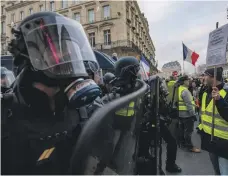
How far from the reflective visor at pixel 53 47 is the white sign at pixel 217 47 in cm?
197

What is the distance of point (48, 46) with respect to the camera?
106cm

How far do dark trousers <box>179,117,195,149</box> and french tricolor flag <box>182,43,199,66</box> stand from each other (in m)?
4.96

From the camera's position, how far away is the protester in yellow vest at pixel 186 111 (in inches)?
197

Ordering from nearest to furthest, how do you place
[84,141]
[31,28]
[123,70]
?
[84,141] → [31,28] → [123,70]

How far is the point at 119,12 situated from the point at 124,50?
475cm

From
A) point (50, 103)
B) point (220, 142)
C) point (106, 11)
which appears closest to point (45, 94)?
point (50, 103)

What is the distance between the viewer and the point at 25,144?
2.70ft

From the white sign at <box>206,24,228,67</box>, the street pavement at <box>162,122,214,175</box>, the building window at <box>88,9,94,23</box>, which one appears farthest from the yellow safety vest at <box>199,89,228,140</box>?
the building window at <box>88,9,94,23</box>

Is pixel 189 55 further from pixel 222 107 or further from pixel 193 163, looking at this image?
pixel 222 107

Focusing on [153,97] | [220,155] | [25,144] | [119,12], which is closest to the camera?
[25,144]

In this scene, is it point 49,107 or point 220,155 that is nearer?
point 49,107

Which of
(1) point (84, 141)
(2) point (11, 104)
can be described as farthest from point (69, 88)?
(1) point (84, 141)

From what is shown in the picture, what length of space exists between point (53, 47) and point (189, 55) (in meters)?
9.36

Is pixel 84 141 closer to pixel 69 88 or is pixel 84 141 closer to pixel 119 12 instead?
pixel 69 88
